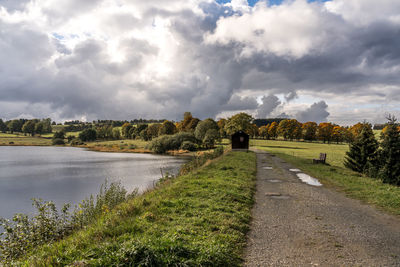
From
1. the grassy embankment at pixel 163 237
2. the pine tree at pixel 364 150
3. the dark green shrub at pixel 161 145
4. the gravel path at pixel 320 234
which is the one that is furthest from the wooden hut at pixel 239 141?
the grassy embankment at pixel 163 237

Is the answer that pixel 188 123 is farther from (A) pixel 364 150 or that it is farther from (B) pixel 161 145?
(A) pixel 364 150

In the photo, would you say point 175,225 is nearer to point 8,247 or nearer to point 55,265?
point 55,265

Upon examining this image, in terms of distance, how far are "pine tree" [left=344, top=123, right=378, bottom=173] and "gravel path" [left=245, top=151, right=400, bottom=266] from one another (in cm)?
1272

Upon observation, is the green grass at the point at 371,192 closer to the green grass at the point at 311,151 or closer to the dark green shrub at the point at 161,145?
the green grass at the point at 311,151

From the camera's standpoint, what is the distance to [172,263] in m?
3.95

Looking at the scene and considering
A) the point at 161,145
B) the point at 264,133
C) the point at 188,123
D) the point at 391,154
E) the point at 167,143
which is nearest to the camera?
the point at 391,154

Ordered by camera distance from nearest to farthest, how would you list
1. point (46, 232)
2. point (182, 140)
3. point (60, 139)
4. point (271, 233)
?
point (271, 233)
point (46, 232)
point (182, 140)
point (60, 139)

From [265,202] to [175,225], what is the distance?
14.5 feet

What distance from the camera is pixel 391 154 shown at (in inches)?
639

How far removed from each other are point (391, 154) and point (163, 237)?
17811mm

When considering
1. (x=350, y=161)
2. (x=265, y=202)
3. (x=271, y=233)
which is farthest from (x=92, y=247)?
(x=350, y=161)

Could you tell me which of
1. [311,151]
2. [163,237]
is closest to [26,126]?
[311,151]

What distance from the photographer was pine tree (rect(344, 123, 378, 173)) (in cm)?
1944

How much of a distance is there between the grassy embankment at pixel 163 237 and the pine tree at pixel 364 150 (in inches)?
641
